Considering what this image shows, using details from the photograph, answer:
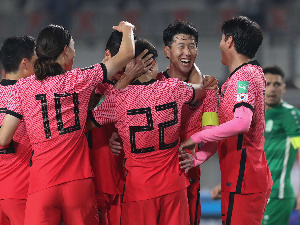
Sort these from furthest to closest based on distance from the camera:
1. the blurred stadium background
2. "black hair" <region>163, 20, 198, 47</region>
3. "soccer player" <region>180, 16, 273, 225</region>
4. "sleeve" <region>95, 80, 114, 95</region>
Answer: the blurred stadium background
"black hair" <region>163, 20, 198, 47</region>
"sleeve" <region>95, 80, 114, 95</region>
"soccer player" <region>180, 16, 273, 225</region>

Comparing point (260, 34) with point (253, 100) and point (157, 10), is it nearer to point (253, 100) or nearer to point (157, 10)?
point (253, 100)

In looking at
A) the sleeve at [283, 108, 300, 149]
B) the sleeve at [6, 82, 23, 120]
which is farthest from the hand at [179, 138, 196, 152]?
the sleeve at [283, 108, 300, 149]

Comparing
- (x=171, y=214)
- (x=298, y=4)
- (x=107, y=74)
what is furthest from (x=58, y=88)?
(x=298, y=4)

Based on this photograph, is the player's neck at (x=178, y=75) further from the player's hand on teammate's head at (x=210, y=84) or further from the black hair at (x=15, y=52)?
the black hair at (x=15, y=52)

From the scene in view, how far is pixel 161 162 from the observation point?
11.5 feet

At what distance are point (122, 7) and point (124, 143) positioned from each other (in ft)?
33.5

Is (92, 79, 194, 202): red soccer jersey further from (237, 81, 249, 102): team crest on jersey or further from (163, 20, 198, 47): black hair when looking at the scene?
(163, 20, 198, 47): black hair

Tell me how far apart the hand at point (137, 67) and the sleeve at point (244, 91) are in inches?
24.5

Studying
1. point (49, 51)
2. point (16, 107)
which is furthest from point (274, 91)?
point (16, 107)

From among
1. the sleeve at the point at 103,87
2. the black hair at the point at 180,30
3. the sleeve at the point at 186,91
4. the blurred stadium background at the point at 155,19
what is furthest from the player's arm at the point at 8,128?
the blurred stadium background at the point at 155,19

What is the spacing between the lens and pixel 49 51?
11.0 ft

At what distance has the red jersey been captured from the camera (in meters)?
3.90

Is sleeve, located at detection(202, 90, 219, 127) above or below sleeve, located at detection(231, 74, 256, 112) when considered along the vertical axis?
below

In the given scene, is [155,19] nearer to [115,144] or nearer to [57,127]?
[115,144]
